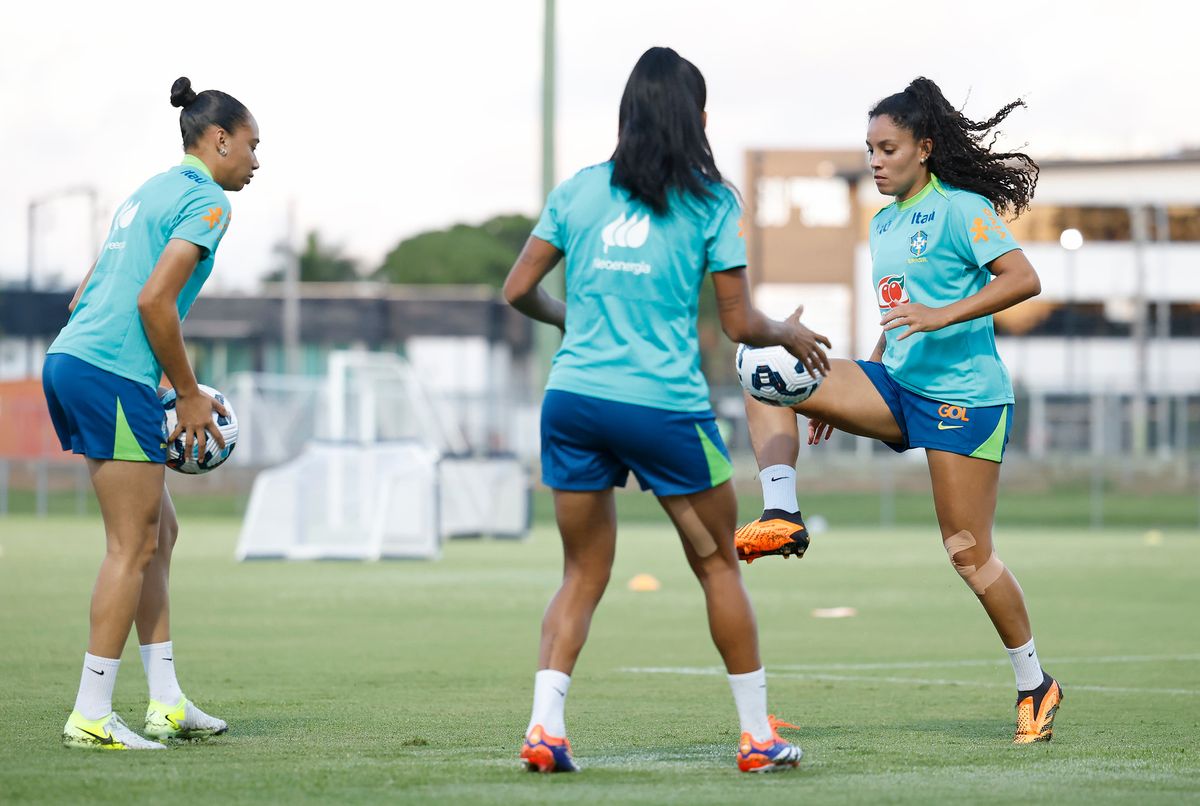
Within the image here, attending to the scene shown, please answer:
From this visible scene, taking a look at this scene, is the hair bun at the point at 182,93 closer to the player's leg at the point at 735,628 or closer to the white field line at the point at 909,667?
the player's leg at the point at 735,628

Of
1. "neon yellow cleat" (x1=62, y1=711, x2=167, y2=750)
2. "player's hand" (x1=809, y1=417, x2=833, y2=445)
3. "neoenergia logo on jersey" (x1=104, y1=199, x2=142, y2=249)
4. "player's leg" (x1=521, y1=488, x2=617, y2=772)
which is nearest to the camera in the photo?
"player's leg" (x1=521, y1=488, x2=617, y2=772)

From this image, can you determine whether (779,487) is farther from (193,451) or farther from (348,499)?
(348,499)

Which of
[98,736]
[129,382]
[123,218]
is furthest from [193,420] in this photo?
[98,736]

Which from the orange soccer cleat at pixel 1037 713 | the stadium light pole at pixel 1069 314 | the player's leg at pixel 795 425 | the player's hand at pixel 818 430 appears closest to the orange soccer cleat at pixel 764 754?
the player's leg at pixel 795 425

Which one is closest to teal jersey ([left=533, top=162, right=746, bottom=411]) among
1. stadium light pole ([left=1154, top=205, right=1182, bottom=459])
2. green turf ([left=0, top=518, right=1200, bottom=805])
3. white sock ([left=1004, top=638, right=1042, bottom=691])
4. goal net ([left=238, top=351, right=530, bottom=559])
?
green turf ([left=0, top=518, right=1200, bottom=805])

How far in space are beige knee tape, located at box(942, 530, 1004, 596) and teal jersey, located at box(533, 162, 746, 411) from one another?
6.12 ft

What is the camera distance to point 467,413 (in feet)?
147

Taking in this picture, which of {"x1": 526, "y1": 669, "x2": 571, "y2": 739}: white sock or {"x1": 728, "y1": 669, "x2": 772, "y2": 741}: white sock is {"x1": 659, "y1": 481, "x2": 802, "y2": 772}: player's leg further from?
{"x1": 526, "y1": 669, "x2": 571, "y2": 739}: white sock

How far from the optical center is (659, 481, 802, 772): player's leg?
5738mm

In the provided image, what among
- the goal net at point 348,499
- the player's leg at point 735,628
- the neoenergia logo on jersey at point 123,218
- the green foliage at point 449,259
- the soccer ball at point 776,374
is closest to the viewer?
the player's leg at point 735,628

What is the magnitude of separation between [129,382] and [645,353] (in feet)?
6.38

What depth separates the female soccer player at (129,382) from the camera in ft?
20.6

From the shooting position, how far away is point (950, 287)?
23.5ft

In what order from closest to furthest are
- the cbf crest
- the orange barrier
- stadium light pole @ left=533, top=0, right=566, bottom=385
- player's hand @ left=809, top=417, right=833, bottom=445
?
the cbf crest → player's hand @ left=809, top=417, right=833, bottom=445 → stadium light pole @ left=533, top=0, right=566, bottom=385 → the orange barrier
